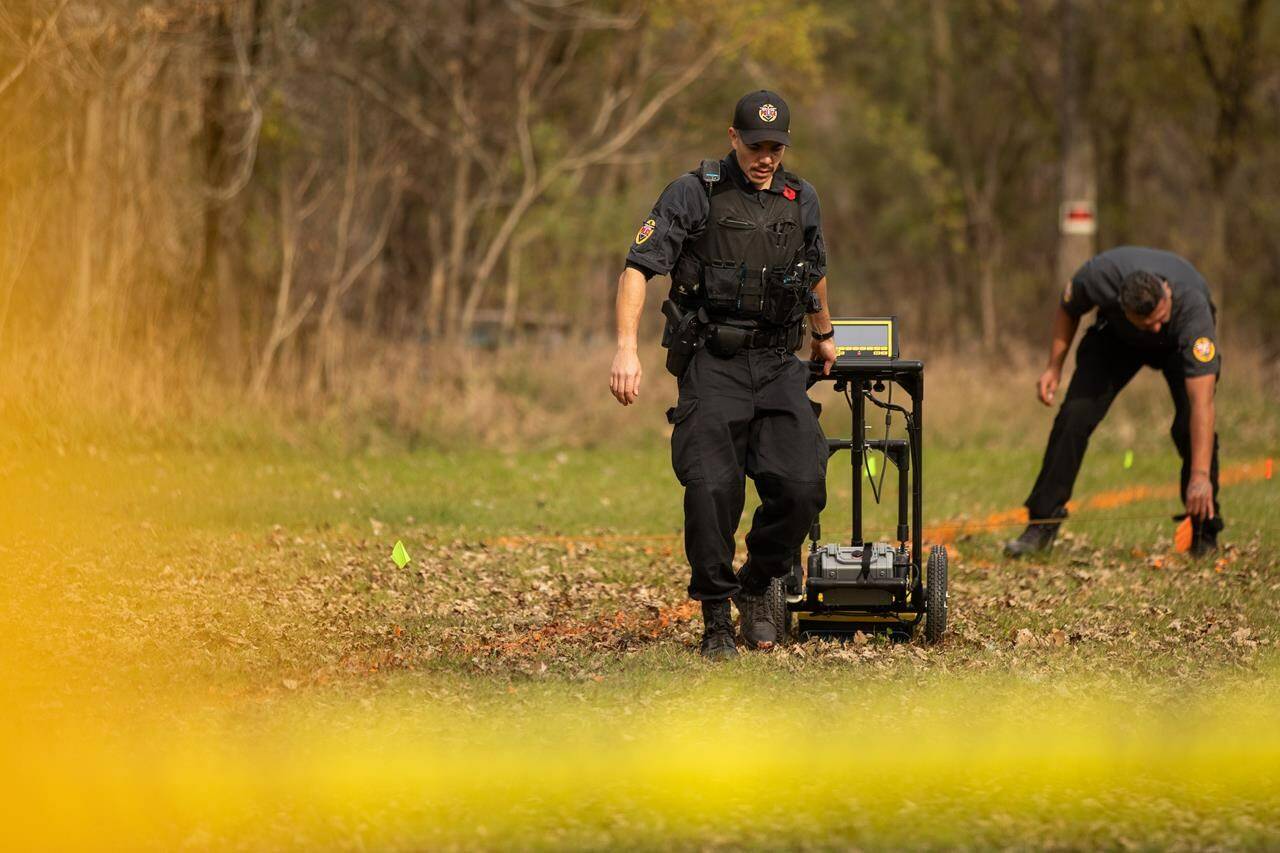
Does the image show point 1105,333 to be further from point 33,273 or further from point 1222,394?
point 33,273

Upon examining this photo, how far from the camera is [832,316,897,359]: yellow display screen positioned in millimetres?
7434

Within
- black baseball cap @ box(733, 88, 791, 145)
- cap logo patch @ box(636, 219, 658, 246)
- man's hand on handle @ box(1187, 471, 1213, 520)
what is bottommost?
man's hand on handle @ box(1187, 471, 1213, 520)

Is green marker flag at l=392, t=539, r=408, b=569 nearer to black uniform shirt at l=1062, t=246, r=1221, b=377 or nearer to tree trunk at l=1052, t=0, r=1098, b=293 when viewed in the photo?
black uniform shirt at l=1062, t=246, r=1221, b=377

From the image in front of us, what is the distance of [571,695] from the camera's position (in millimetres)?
6359

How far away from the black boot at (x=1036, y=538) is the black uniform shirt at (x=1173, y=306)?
1102 mm

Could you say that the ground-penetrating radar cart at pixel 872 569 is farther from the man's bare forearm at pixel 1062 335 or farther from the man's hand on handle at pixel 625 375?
the man's bare forearm at pixel 1062 335

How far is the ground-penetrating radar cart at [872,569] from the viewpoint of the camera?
7.23 metres

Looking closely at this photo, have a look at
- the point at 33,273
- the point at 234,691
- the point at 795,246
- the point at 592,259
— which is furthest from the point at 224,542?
the point at 592,259

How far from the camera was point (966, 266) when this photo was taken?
3928cm

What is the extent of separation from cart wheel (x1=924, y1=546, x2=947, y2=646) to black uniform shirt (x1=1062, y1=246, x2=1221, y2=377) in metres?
2.69

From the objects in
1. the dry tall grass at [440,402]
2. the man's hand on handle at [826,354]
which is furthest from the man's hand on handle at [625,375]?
the dry tall grass at [440,402]

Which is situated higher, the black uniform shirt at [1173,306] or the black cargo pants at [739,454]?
the black uniform shirt at [1173,306]

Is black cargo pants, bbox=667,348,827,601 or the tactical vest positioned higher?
the tactical vest

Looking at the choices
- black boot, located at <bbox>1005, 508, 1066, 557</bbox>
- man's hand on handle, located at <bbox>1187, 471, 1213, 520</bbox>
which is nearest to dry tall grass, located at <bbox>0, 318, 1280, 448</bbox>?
black boot, located at <bbox>1005, 508, 1066, 557</bbox>
